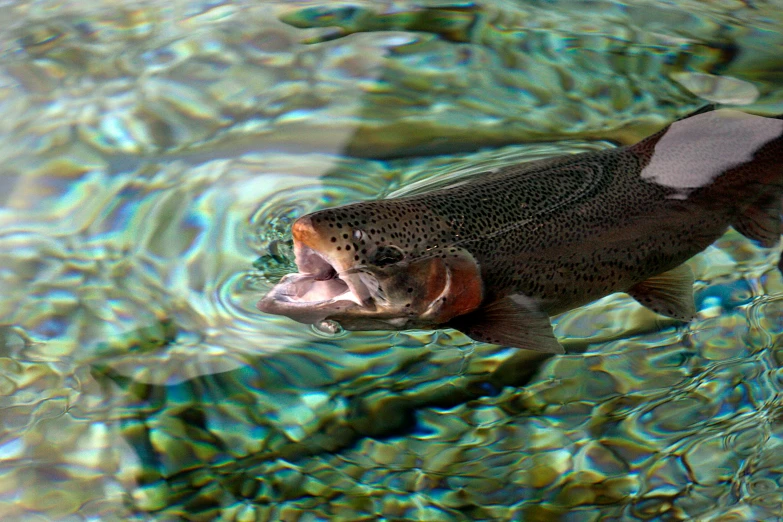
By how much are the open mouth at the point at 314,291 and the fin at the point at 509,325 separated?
40 cm

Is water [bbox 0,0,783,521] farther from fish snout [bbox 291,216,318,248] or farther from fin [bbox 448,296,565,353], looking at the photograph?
fish snout [bbox 291,216,318,248]

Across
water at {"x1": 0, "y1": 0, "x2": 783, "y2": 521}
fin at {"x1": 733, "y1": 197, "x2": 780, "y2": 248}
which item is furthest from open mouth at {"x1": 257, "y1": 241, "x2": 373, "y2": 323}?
fin at {"x1": 733, "y1": 197, "x2": 780, "y2": 248}

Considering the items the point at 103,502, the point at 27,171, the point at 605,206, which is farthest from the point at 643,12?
the point at 103,502

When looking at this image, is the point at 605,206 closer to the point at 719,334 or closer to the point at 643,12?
the point at 719,334

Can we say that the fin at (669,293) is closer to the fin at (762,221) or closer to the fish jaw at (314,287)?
the fin at (762,221)

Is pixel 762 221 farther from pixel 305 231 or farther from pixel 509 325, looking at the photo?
pixel 305 231

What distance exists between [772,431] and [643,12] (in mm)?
2611

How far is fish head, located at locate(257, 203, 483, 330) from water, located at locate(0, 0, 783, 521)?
1.96ft

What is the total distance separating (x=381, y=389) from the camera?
10.0 ft

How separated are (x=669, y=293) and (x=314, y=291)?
143 centimetres

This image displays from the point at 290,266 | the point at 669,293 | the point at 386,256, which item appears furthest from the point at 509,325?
the point at 290,266

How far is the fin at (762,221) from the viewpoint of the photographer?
3109 mm

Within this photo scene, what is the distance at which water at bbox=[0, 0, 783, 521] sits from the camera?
278cm

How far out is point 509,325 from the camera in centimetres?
267
